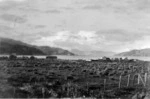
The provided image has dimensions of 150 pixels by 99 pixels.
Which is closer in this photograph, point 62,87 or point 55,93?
point 55,93

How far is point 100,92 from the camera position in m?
24.9

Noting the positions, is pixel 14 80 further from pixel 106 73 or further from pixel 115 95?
pixel 106 73

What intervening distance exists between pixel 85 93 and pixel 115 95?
8.47 feet

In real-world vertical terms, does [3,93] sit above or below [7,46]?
below

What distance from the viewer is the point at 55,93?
22.5 metres

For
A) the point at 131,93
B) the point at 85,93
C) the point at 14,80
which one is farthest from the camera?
the point at 14,80

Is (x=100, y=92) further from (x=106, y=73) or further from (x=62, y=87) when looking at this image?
(x=106, y=73)

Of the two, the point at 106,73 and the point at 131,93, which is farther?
the point at 106,73

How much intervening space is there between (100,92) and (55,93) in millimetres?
4493

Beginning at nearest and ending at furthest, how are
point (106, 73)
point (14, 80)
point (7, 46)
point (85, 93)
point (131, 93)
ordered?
point (85, 93) → point (131, 93) → point (14, 80) → point (106, 73) → point (7, 46)

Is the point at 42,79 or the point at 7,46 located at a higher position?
the point at 7,46

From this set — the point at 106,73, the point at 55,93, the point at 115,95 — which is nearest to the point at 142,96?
the point at 115,95

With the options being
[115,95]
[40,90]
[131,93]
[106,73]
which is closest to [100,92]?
[115,95]

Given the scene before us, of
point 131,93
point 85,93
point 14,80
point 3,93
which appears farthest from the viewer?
point 14,80
